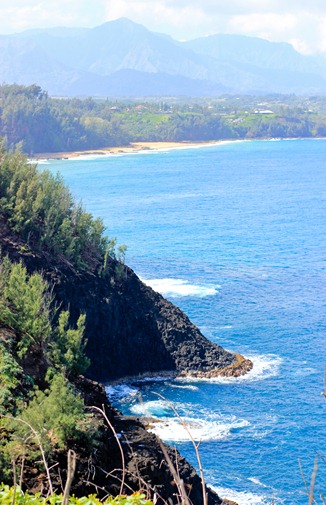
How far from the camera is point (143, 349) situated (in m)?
43.9

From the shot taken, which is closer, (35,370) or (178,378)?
(35,370)

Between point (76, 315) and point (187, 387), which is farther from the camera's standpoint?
point (76, 315)

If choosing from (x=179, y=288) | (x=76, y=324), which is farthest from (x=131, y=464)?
(x=179, y=288)

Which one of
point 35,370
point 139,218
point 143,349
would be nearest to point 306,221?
point 139,218

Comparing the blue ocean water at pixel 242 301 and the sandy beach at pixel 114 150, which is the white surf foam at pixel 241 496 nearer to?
the blue ocean water at pixel 242 301

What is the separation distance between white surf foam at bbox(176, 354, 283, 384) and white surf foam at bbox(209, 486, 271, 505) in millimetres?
11392

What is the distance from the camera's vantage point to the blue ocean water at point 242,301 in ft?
110

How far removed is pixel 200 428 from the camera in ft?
118

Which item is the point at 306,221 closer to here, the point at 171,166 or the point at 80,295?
the point at 80,295

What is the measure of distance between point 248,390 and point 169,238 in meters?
37.0

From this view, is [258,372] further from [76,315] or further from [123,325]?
[76,315]

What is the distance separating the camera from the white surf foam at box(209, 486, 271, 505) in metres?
29.8

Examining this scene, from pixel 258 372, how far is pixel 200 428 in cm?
747

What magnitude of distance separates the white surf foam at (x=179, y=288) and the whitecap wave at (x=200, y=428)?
1927 centimetres
